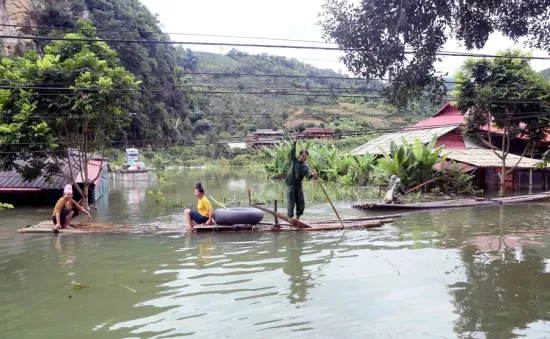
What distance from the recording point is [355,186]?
2702 centimetres

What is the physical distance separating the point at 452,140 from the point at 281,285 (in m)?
23.1

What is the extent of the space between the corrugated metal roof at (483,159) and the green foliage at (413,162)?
1.69 metres

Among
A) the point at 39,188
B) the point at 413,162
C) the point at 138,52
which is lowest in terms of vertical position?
the point at 39,188

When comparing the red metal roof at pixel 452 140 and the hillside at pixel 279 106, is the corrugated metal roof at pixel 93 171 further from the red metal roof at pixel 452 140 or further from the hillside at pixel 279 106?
the hillside at pixel 279 106

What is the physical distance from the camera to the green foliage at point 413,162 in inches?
846

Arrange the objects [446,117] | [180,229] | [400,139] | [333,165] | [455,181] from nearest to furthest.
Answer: [180,229] < [455,181] < [400,139] < [333,165] < [446,117]

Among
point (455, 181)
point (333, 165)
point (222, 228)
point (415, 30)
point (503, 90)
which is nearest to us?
point (415, 30)

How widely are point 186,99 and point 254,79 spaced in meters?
11.8

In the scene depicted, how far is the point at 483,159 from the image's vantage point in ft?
79.4

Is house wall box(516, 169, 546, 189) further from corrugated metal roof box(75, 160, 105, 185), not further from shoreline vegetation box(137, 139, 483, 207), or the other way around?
corrugated metal roof box(75, 160, 105, 185)

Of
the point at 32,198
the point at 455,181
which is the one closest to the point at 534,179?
the point at 455,181

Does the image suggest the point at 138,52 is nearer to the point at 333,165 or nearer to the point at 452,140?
the point at 333,165

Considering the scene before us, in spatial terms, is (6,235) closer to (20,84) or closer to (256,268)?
(20,84)

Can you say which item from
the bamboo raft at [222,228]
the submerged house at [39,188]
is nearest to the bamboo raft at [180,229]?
the bamboo raft at [222,228]
